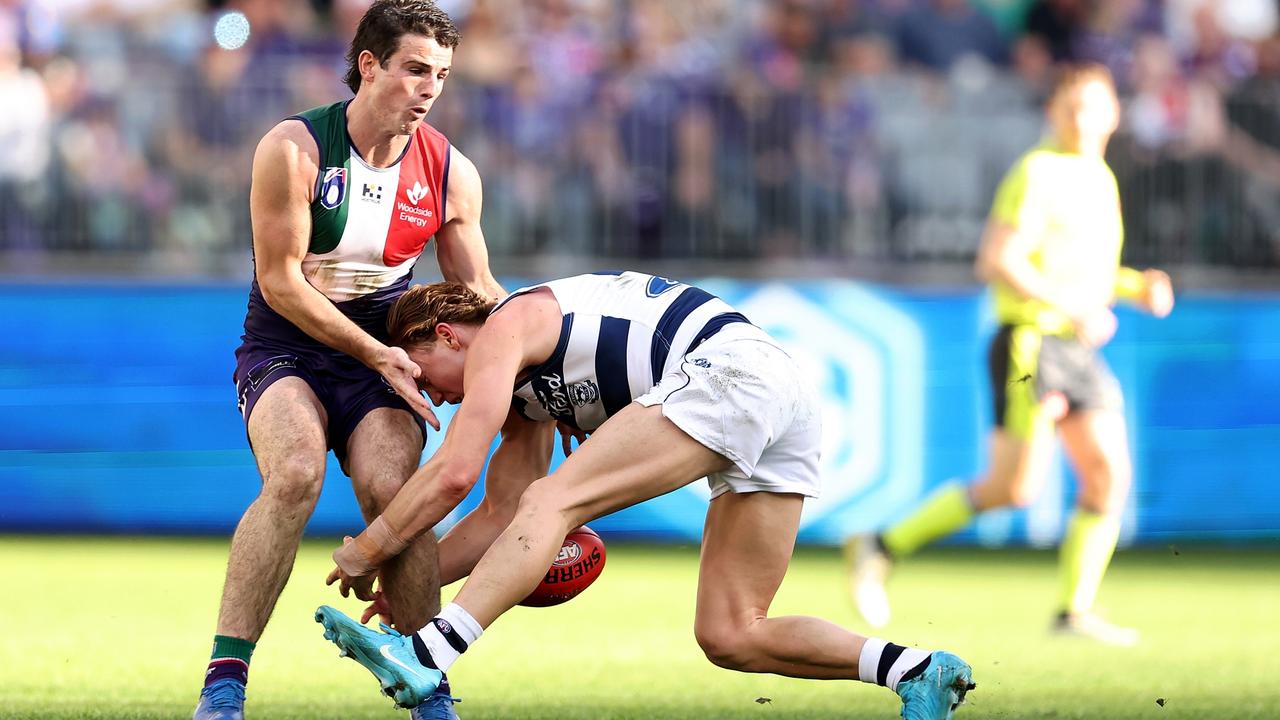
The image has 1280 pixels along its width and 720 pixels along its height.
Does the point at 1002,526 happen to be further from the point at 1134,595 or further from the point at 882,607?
the point at 882,607

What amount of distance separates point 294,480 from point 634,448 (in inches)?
44.0

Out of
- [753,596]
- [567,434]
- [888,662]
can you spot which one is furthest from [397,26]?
→ [888,662]

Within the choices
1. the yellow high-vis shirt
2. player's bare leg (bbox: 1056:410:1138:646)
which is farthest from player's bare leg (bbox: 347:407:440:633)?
the yellow high-vis shirt

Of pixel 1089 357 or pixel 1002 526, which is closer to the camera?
pixel 1089 357

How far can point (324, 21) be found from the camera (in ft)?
46.3

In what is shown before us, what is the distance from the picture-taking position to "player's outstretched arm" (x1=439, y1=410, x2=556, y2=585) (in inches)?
241

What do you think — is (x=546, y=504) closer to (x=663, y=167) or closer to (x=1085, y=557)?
(x=1085, y=557)

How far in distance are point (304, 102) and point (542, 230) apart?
1.89 meters

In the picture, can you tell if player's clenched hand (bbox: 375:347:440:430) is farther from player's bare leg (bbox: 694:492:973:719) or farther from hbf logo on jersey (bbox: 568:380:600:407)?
player's bare leg (bbox: 694:492:973:719)

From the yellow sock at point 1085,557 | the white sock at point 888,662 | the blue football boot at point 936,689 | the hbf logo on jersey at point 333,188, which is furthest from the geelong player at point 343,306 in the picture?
the yellow sock at point 1085,557

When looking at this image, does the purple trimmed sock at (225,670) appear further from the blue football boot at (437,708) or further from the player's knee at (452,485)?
the player's knee at (452,485)

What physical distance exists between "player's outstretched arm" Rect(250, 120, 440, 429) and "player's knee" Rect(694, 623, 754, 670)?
3.64ft

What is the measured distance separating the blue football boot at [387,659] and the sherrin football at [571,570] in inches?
39.3

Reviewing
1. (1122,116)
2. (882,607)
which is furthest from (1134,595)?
(1122,116)
